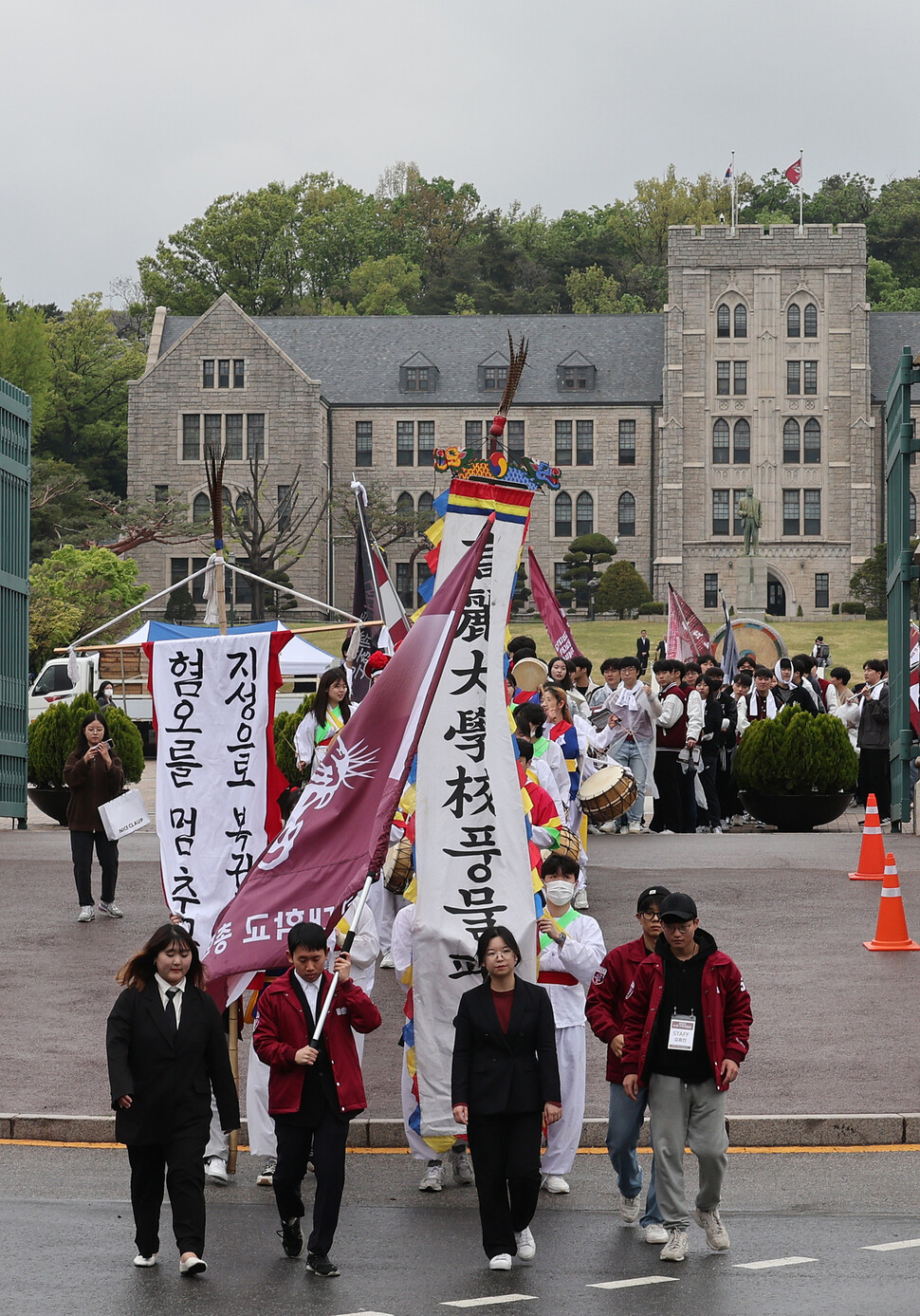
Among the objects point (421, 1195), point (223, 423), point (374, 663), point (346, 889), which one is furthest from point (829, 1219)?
point (223, 423)

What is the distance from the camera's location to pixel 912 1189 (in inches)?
311

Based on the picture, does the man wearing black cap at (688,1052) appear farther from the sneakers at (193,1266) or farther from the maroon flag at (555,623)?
the maroon flag at (555,623)

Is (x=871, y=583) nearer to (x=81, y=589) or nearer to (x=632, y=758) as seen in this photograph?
(x=81, y=589)

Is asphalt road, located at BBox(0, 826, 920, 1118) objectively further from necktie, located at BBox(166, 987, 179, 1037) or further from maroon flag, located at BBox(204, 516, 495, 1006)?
necktie, located at BBox(166, 987, 179, 1037)

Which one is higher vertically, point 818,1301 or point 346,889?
point 346,889

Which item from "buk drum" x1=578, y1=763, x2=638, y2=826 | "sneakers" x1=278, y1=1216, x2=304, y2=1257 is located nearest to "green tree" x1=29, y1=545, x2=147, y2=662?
"buk drum" x1=578, y1=763, x2=638, y2=826

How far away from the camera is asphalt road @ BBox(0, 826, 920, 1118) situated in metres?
9.52

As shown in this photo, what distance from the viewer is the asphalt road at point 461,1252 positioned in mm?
6207

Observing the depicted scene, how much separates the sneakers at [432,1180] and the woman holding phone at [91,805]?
687cm

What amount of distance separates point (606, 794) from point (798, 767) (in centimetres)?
554

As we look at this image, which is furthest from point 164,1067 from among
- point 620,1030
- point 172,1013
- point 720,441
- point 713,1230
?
point 720,441

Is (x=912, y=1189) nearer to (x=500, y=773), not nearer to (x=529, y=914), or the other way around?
(x=529, y=914)

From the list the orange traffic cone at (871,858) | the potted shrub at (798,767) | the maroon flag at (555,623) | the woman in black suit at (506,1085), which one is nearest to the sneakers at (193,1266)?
the woman in black suit at (506,1085)

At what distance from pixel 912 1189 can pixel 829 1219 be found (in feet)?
2.29
